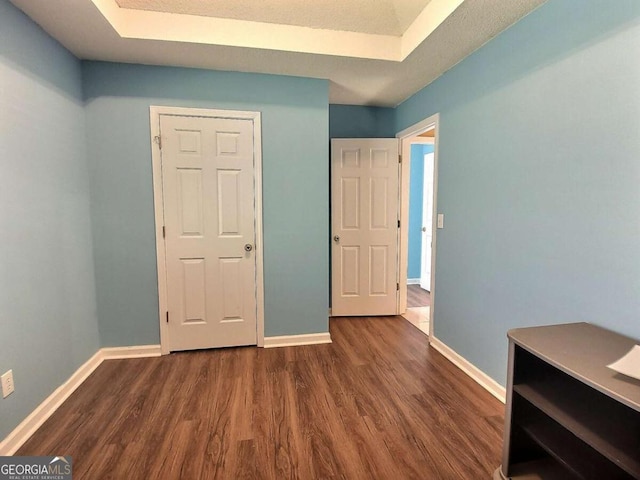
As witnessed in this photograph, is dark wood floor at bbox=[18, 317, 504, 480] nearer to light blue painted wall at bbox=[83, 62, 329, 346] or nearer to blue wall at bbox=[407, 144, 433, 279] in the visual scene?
light blue painted wall at bbox=[83, 62, 329, 346]

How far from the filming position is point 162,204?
2.62 metres

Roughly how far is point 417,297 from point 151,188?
3.60m

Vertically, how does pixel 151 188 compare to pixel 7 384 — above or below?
above

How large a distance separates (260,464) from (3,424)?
132 centimetres

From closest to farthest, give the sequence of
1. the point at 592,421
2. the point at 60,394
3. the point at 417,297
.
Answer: the point at 592,421 < the point at 60,394 < the point at 417,297

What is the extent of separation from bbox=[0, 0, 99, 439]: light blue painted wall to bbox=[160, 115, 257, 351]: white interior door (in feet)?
1.95

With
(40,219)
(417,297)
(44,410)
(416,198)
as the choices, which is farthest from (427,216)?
(44,410)

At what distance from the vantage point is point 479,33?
207 centimetres

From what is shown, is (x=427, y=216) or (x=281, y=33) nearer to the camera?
A: (x=281, y=33)

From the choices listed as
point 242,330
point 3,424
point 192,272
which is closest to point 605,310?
point 242,330

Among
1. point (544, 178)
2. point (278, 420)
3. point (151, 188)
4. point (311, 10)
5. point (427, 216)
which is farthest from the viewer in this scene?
point (427, 216)

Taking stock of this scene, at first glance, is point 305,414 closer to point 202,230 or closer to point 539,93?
point 202,230

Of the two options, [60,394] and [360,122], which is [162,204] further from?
[360,122]

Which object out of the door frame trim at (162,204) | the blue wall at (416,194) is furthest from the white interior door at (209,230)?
the blue wall at (416,194)
